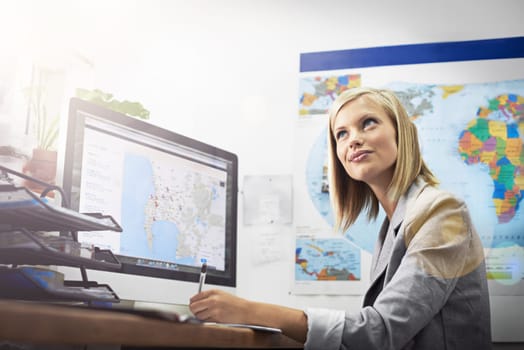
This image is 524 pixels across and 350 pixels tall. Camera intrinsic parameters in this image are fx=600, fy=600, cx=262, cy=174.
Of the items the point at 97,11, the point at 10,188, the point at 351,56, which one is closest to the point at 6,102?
the point at 97,11

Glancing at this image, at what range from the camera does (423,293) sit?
3.76 feet

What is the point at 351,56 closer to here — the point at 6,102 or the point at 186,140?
the point at 186,140

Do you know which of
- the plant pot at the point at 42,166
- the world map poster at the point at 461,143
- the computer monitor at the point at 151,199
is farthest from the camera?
the world map poster at the point at 461,143

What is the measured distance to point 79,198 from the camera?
48.6 inches

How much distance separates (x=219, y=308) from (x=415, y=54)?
1318mm

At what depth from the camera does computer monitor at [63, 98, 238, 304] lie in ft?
4.15

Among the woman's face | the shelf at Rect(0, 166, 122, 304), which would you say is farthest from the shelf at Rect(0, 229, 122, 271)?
the woman's face

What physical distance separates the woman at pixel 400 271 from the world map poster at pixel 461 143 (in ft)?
1.09

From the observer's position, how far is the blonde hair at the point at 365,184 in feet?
4.96

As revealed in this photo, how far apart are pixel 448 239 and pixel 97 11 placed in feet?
5.11

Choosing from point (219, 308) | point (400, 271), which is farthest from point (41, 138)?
point (400, 271)

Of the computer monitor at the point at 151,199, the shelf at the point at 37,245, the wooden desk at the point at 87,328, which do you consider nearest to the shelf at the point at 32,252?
the shelf at the point at 37,245

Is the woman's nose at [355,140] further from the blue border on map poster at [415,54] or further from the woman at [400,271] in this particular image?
the blue border on map poster at [415,54]

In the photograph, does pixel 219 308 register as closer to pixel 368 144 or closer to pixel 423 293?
pixel 423 293
